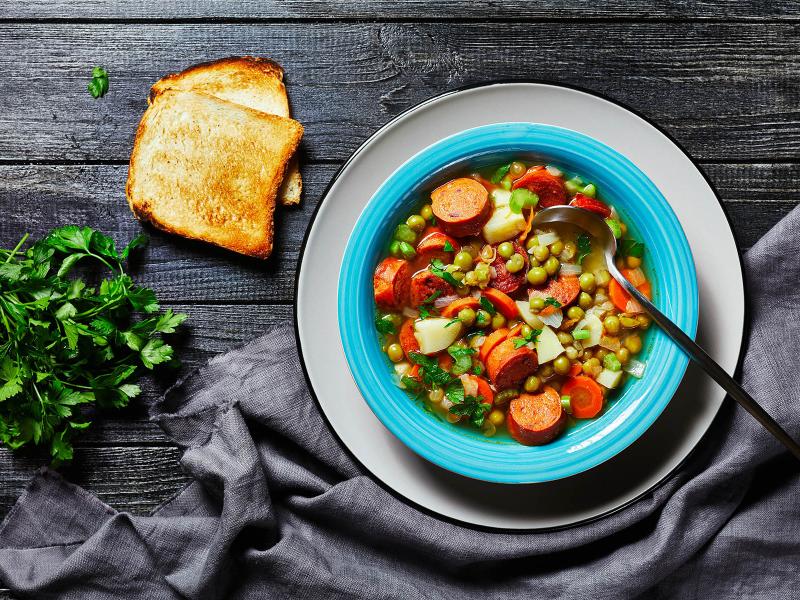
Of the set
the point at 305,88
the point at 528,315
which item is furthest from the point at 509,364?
the point at 305,88

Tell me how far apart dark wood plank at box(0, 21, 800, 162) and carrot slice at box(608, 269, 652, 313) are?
30.5 inches

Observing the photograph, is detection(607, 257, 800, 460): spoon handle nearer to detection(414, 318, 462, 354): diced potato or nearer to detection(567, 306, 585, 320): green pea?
detection(567, 306, 585, 320): green pea

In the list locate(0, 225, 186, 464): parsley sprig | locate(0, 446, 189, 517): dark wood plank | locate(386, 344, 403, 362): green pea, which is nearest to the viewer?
locate(386, 344, 403, 362): green pea

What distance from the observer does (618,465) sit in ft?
9.36

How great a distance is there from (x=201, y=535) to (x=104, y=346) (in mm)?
917

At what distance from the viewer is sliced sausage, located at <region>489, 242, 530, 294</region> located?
2775 mm

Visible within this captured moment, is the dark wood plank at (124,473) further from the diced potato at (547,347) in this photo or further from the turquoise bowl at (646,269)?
the diced potato at (547,347)

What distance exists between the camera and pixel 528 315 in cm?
278

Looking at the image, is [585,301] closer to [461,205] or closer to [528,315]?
[528,315]

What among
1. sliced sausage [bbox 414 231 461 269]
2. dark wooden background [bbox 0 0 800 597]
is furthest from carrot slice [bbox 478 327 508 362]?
dark wooden background [bbox 0 0 800 597]

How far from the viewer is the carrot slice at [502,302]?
9.11 ft

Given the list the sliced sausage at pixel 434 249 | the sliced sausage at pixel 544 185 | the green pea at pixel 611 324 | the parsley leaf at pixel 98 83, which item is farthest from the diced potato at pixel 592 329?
the parsley leaf at pixel 98 83

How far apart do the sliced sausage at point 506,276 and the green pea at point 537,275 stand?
5 centimetres

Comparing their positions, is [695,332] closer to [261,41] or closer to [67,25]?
[261,41]
